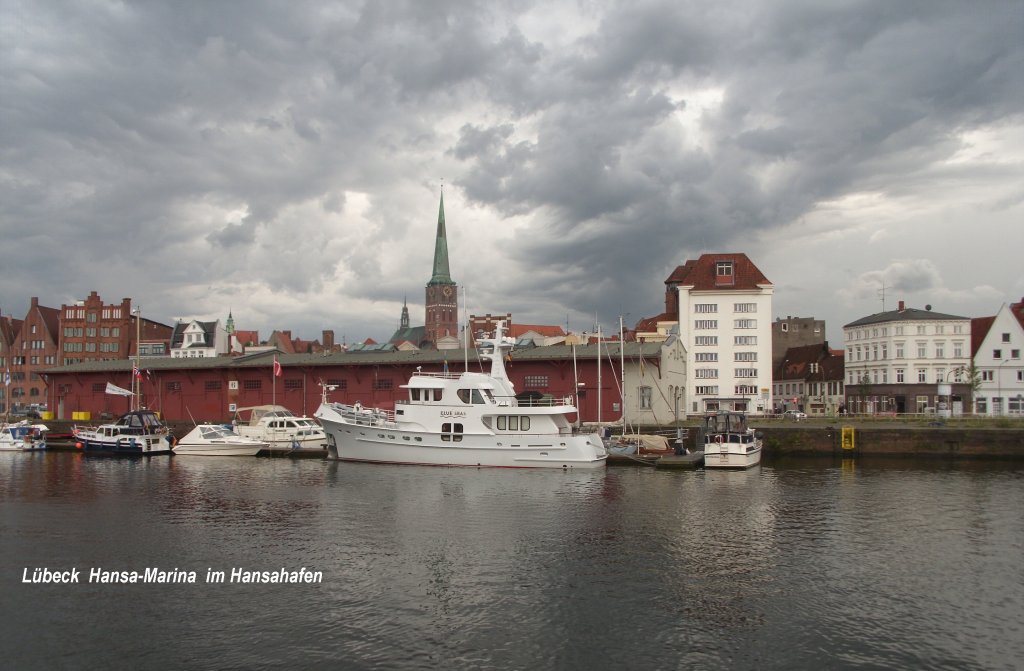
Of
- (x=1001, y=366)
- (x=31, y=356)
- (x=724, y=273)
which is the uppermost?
(x=724, y=273)

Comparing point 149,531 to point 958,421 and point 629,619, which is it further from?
point 958,421

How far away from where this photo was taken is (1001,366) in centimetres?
7325

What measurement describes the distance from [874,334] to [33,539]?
7762 cm

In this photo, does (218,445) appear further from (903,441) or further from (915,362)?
(915,362)

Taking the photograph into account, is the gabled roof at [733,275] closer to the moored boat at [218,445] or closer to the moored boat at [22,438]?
the moored boat at [218,445]

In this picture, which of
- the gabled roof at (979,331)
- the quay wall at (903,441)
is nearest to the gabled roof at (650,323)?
the gabled roof at (979,331)

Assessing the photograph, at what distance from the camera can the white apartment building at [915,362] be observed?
2911 inches

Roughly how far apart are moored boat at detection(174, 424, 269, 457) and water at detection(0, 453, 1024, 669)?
1643cm

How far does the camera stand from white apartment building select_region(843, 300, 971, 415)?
7394 cm

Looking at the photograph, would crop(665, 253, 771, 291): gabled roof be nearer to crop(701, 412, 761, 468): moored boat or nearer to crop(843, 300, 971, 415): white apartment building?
crop(843, 300, 971, 415): white apartment building

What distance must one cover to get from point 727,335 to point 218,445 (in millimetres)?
52064

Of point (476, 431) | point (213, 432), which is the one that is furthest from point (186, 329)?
point (476, 431)

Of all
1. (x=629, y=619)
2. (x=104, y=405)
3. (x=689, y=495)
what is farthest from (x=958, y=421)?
(x=104, y=405)

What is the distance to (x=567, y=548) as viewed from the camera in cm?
2319
